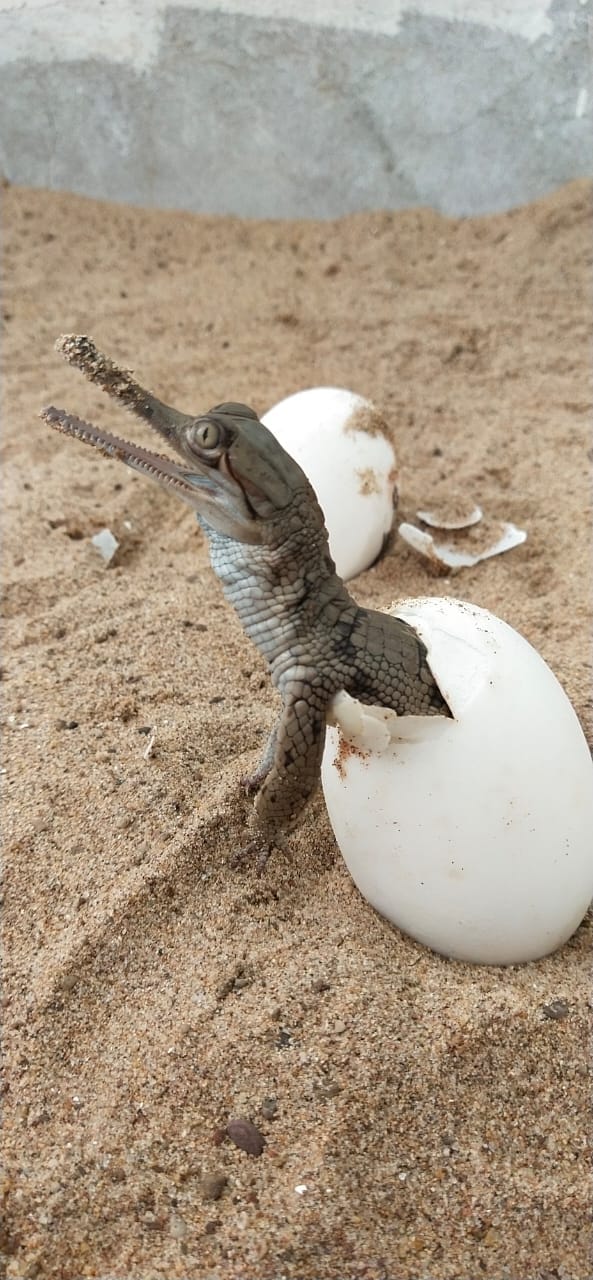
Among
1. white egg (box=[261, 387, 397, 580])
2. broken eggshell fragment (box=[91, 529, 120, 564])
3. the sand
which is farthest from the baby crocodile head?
broken eggshell fragment (box=[91, 529, 120, 564])

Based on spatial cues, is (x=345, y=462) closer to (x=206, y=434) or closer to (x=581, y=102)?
(x=206, y=434)

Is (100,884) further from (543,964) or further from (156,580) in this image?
(156,580)

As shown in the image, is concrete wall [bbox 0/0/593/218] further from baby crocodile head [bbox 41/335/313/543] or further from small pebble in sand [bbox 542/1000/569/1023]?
small pebble in sand [bbox 542/1000/569/1023]

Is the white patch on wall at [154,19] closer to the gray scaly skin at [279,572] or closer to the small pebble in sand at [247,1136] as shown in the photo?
the gray scaly skin at [279,572]

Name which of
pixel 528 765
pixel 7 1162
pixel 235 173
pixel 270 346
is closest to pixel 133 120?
pixel 235 173

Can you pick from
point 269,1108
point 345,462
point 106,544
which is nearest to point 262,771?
point 269,1108

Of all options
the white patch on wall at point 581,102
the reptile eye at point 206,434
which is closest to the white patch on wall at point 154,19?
the white patch on wall at point 581,102
